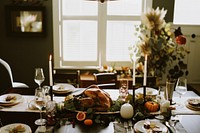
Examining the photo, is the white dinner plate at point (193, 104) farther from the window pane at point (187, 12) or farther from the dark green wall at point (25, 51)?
the dark green wall at point (25, 51)

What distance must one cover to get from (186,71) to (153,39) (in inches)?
38.7

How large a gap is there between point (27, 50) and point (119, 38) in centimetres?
141

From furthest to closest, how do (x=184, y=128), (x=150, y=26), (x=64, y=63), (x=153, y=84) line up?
(x=64, y=63), (x=150, y=26), (x=153, y=84), (x=184, y=128)

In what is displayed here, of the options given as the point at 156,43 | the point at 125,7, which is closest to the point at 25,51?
the point at 125,7

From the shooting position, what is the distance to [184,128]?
207 cm

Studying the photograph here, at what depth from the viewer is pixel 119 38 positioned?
4555mm

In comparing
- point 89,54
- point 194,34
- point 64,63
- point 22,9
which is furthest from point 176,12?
point 22,9

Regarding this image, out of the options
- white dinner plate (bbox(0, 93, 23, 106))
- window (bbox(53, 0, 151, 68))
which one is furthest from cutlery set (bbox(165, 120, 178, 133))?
window (bbox(53, 0, 151, 68))

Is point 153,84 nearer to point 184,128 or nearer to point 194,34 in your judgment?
point 184,128

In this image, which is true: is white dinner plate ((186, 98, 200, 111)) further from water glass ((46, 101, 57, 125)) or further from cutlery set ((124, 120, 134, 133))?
water glass ((46, 101, 57, 125))

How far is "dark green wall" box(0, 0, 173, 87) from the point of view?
4.45 metres

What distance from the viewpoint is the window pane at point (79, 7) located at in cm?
446

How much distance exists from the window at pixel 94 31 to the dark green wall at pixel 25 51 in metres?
0.14

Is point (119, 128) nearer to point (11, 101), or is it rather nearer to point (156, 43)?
point (11, 101)
